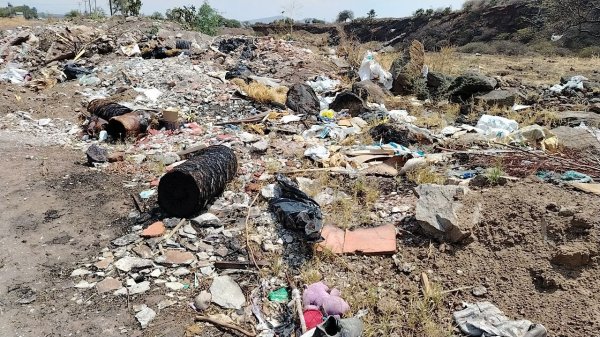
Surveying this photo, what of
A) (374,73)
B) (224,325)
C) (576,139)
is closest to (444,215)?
(224,325)

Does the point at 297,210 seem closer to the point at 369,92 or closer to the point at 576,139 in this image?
the point at 576,139

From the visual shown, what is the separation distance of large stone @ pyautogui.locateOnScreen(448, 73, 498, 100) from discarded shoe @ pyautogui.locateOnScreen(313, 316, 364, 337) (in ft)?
19.1

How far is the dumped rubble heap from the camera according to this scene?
9.00 feet

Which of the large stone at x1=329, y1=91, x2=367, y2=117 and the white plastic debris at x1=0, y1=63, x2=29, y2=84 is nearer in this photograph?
the large stone at x1=329, y1=91, x2=367, y2=117

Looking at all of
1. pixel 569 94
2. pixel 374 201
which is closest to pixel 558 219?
pixel 374 201

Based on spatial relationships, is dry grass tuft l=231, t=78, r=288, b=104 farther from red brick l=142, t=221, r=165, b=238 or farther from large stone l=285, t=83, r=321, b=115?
red brick l=142, t=221, r=165, b=238

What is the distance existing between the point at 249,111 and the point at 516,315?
496cm

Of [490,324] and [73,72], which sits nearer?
[490,324]

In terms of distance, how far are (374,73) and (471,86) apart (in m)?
1.95

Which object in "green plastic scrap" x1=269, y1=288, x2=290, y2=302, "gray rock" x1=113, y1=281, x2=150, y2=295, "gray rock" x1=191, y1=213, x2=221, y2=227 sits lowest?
"gray rock" x1=113, y1=281, x2=150, y2=295

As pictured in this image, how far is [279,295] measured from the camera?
→ 282 centimetres

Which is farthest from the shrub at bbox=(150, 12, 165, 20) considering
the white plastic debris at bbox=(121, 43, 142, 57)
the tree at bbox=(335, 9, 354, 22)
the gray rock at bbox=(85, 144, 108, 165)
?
the tree at bbox=(335, 9, 354, 22)

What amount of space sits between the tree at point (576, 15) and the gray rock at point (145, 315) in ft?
60.4

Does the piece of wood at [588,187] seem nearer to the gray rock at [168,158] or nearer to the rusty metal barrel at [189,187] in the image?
the rusty metal barrel at [189,187]
